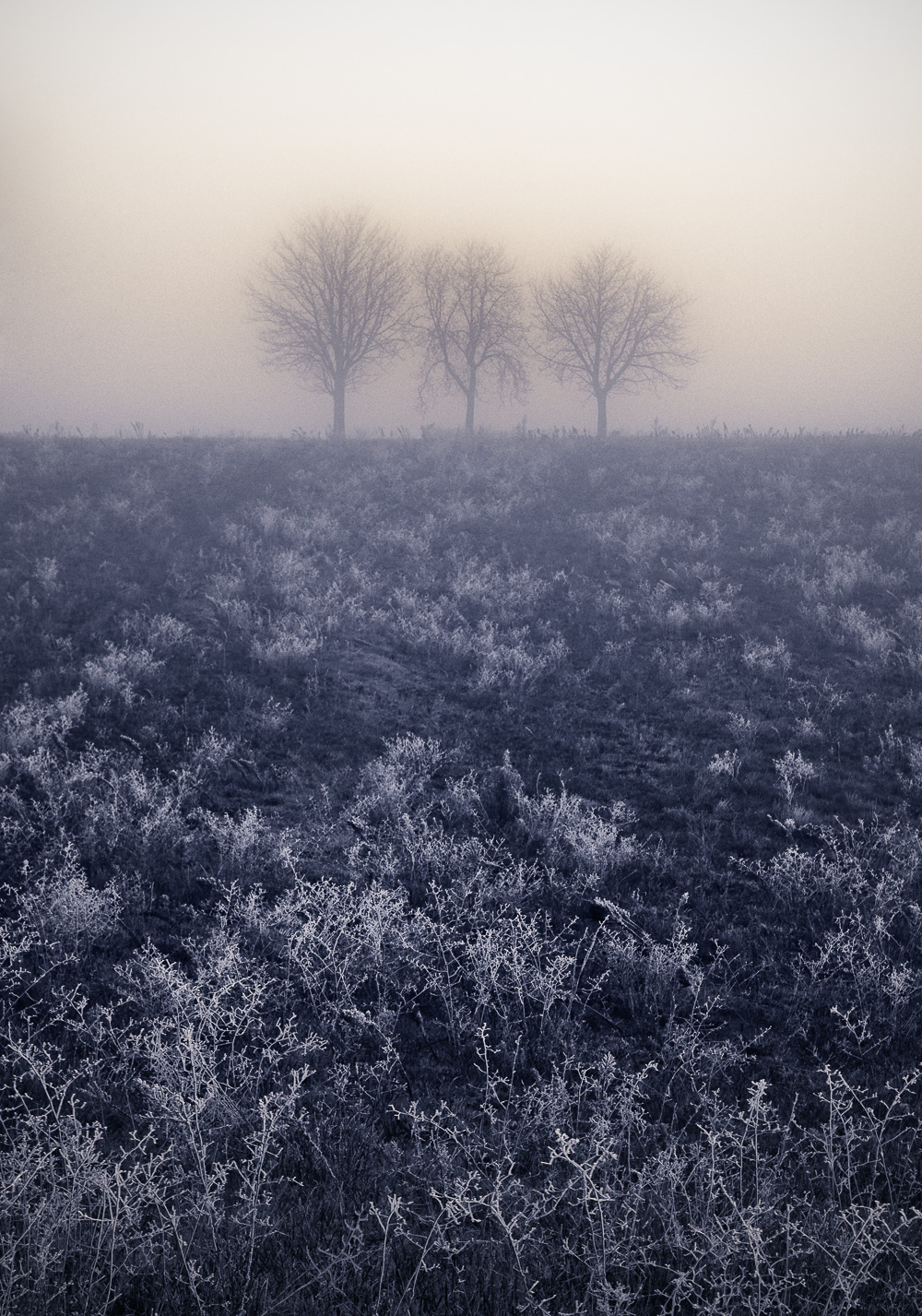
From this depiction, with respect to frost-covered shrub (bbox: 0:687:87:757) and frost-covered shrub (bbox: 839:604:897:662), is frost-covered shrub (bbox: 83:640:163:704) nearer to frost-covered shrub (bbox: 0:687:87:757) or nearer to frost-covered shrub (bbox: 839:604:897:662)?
frost-covered shrub (bbox: 0:687:87:757)

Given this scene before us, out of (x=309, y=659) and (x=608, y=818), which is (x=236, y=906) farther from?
(x=309, y=659)

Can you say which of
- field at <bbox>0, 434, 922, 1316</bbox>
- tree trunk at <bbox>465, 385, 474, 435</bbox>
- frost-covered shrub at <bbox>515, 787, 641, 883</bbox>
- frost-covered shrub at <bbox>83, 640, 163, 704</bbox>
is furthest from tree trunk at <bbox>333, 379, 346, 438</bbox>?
frost-covered shrub at <bbox>515, 787, 641, 883</bbox>

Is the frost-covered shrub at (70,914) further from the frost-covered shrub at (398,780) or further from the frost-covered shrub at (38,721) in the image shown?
the frost-covered shrub at (38,721)

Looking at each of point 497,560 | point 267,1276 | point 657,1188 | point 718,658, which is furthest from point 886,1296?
point 497,560

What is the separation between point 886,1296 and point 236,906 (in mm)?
3835

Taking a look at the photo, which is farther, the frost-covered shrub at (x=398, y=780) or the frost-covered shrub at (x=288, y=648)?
the frost-covered shrub at (x=288, y=648)

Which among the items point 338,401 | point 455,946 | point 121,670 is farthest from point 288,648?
point 338,401

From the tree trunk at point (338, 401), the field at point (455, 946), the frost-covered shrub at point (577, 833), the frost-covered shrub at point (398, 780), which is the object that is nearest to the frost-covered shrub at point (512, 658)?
the field at point (455, 946)

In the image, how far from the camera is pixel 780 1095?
3.24m

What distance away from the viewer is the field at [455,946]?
2.40 meters

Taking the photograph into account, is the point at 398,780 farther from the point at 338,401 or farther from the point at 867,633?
the point at 338,401

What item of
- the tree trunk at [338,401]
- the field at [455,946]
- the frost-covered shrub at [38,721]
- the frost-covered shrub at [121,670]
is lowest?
the field at [455,946]

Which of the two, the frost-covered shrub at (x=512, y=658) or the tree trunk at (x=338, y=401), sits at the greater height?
the tree trunk at (x=338, y=401)

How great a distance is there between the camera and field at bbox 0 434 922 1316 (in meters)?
2.40
